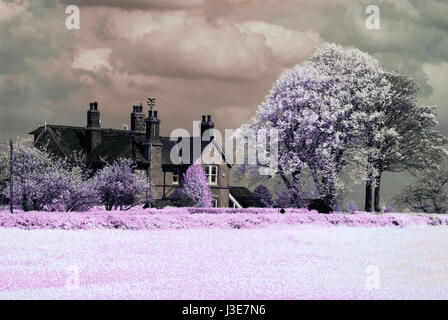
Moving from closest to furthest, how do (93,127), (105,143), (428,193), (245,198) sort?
(428,193)
(93,127)
(105,143)
(245,198)

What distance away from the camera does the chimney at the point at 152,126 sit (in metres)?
74.4

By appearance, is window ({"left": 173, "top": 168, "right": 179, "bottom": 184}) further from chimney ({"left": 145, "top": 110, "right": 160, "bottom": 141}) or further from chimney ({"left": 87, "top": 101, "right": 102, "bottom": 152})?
chimney ({"left": 87, "top": 101, "right": 102, "bottom": 152})

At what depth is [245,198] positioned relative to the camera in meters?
83.2

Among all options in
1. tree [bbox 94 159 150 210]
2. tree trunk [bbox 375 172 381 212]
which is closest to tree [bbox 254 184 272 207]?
tree trunk [bbox 375 172 381 212]

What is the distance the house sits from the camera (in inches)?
2970

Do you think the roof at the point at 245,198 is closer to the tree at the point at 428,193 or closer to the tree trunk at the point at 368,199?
the tree at the point at 428,193

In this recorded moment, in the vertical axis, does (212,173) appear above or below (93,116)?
below

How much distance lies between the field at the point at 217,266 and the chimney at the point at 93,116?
41252mm

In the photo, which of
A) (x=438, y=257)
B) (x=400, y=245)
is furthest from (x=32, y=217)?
(x=438, y=257)

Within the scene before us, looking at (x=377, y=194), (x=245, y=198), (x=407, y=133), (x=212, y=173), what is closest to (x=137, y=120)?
(x=212, y=173)

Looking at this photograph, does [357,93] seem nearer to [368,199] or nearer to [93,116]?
[368,199]

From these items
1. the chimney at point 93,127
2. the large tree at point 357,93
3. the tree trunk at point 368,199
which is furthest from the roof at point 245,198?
the large tree at point 357,93

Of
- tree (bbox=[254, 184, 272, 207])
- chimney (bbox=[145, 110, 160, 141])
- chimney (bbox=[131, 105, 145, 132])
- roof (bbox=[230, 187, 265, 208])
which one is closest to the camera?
chimney (bbox=[145, 110, 160, 141])

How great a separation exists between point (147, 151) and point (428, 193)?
32238mm
